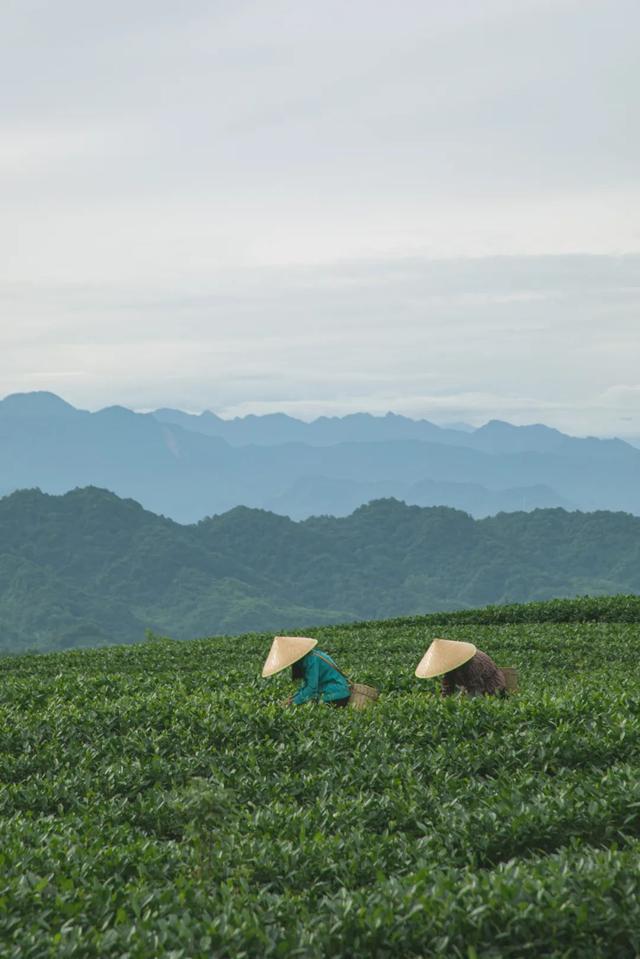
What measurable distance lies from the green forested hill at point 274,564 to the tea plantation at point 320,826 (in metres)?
125

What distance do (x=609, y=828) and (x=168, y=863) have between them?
118 inches

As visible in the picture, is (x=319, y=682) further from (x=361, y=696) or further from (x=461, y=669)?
(x=461, y=669)

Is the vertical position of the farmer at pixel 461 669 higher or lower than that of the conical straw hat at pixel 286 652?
lower

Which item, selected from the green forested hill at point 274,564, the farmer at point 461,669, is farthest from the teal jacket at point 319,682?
the green forested hill at point 274,564

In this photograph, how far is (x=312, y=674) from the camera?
1077 centimetres

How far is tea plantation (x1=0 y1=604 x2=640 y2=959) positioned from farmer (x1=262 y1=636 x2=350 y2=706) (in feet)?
1.45

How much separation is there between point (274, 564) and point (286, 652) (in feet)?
541

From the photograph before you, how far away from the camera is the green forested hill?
141m

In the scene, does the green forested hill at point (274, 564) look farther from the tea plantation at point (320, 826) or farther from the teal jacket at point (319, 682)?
the tea plantation at point (320, 826)

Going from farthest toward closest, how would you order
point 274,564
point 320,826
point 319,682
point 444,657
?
1. point 274,564
2. point 319,682
3. point 444,657
4. point 320,826

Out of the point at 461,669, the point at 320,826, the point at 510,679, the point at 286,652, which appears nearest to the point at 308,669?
the point at 286,652

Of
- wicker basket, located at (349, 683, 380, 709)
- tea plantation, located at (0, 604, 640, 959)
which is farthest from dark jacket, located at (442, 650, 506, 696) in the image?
wicker basket, located at (349, 683, 380, 709)

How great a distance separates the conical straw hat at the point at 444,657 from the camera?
1002cm

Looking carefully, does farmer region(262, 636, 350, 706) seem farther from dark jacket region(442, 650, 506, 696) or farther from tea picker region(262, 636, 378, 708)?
dark jacket region(442, 650, 506, 696)
